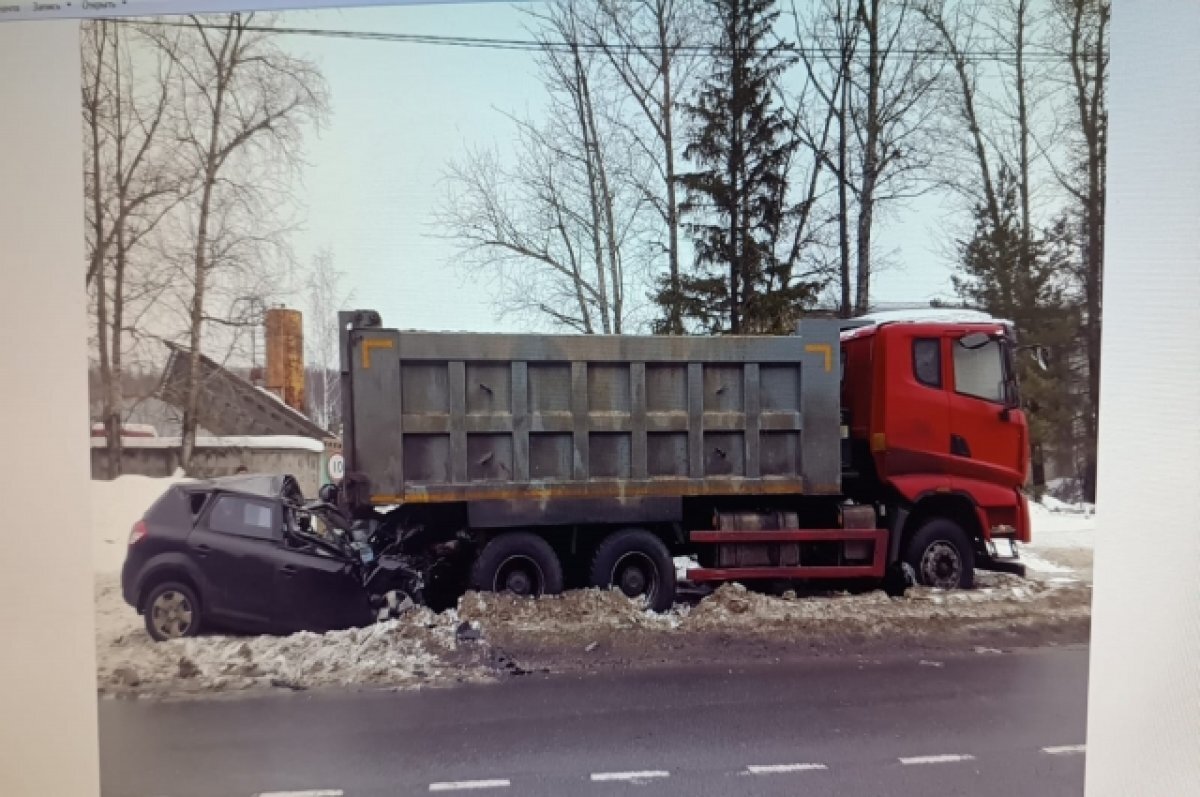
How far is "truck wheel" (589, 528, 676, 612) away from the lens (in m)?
1.70

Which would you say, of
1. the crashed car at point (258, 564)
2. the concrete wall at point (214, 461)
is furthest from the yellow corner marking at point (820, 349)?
the concrete wall at point (214, 461)

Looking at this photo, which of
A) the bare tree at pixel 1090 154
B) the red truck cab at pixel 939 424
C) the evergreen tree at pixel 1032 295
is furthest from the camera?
the red truck cab at pixel 939 424

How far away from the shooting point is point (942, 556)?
1.77 m

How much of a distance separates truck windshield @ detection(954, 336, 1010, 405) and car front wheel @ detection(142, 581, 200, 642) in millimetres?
2118

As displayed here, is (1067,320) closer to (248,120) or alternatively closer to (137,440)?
(248,120)

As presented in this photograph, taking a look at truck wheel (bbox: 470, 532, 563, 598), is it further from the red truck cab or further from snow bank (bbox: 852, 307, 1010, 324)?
snow bank (bbox: 852, 307, 1010, 324)

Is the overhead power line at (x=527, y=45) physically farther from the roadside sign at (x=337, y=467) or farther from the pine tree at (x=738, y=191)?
the roadside sign at (x=337, y=467)

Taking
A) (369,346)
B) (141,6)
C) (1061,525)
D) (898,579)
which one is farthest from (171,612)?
(1061,525)

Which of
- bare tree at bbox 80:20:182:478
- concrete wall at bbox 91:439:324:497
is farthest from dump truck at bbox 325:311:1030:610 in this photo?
bare tree at bbox 80:20:182:478

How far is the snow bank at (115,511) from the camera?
158cm

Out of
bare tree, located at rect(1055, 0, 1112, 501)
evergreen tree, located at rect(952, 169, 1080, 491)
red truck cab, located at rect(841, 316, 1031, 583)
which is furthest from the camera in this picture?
red truck cab, located at rect(841, 316, 1031, 583)

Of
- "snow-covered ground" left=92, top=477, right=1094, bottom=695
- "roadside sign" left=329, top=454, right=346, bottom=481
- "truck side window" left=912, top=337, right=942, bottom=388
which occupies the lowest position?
"snow-covered ground" left=92, top=477, right=1094, bottom=695

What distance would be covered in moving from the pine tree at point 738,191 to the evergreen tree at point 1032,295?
44cm

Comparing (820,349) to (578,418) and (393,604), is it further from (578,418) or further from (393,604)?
(393,604)
